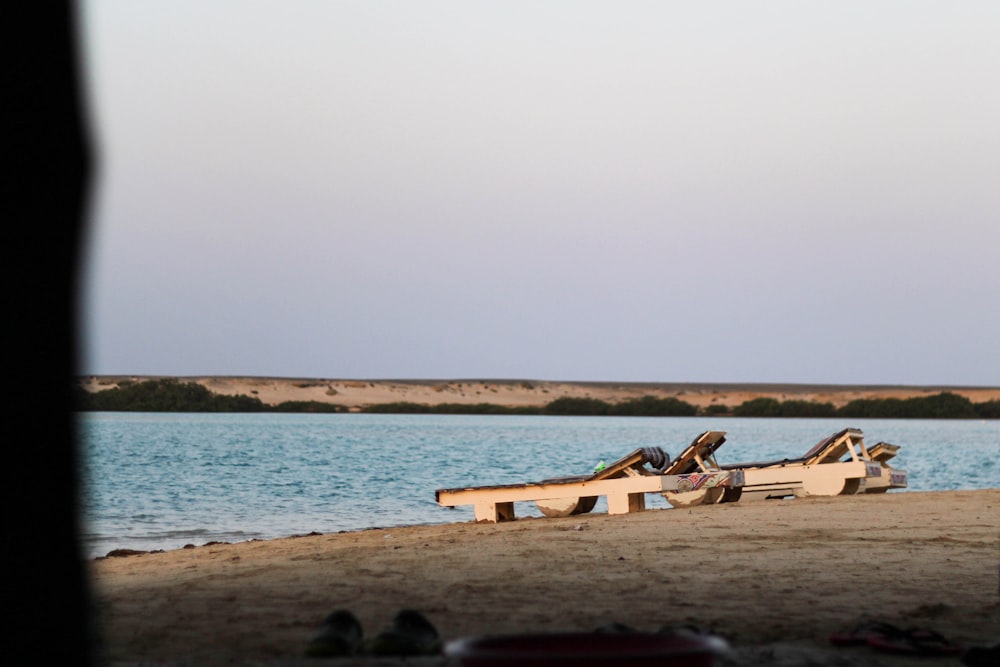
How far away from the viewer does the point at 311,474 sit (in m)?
35.3

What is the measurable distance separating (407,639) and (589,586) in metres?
3.11

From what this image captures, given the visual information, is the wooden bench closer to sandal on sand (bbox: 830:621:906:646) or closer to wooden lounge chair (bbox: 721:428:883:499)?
wooden lounge chair (bbox: 721:428:883:499)

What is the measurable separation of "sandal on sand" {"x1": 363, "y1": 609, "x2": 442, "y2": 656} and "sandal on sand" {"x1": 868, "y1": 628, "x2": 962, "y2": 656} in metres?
2.35

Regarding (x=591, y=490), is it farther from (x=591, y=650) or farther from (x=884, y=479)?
(x=591, y=650)

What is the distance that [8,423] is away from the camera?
4.79m

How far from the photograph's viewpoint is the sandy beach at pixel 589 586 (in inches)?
268

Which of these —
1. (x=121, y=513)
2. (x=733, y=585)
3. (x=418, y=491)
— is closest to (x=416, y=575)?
(x=733, y=585)

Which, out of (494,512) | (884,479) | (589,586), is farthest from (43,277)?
(884,479)

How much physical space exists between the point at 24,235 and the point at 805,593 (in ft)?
19.5

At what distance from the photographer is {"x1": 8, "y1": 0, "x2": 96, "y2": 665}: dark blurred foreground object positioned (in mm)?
4770

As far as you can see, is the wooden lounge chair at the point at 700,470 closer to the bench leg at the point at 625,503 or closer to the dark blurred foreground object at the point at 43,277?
the bench leg at the point at 625,503

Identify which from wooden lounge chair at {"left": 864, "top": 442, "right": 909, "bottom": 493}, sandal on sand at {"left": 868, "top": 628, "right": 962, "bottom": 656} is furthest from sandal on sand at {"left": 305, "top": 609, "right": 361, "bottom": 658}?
wooden lounge chair at {"left": 864, "top": 442, "right": 909, "bottom": 493}

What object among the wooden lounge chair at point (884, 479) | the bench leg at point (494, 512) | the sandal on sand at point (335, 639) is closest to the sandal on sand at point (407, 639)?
the sandal on sand at point (335, 639)

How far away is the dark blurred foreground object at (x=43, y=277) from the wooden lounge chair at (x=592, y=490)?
13.0 metres
